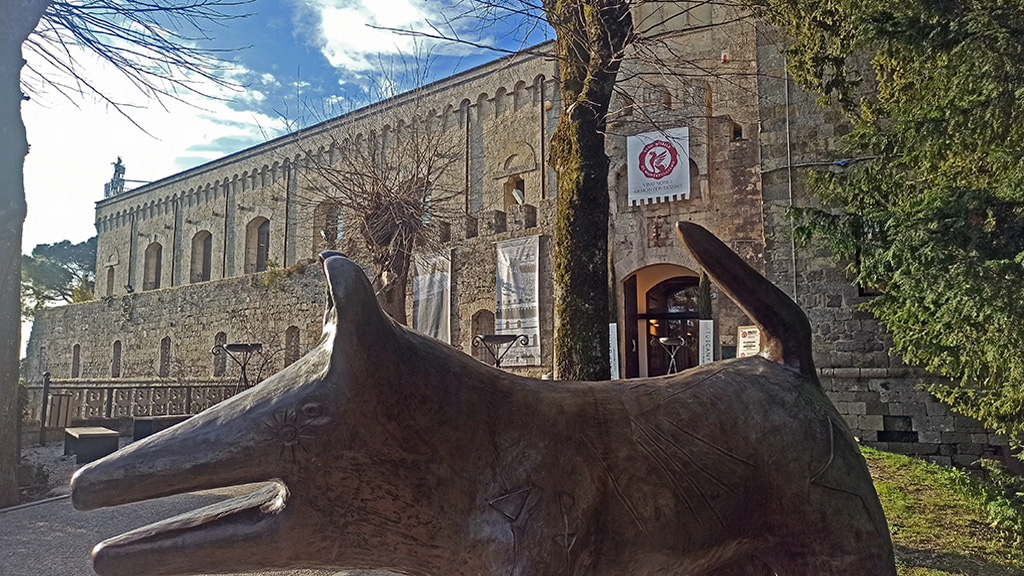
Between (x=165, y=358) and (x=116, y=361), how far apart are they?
3636 millimetres

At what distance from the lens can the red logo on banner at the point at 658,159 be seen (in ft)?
48.1

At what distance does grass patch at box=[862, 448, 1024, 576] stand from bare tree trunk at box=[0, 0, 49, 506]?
7.55m

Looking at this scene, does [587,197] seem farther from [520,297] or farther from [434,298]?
[434,298]

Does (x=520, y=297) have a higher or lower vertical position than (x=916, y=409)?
higher

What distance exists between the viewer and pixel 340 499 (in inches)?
47.3

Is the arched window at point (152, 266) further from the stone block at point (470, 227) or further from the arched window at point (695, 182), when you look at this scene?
the arched window at point (695, 182)

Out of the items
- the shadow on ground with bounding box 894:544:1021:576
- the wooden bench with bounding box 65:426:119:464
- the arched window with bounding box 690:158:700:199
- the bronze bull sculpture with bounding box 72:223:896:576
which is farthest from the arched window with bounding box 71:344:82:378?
the bronze bull sculpture with bounding box 72:223:896:576

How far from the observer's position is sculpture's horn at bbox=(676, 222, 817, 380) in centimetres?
172

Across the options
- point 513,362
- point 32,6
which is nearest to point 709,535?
point 32,6

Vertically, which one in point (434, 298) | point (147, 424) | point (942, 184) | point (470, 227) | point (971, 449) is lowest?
→ point (971, 449)

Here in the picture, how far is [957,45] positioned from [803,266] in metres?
6.32

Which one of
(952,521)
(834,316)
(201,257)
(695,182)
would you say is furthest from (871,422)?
(201,257)

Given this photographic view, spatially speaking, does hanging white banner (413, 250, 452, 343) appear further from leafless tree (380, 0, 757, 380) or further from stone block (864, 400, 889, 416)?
leafless tree (380, 0, 757, 380)

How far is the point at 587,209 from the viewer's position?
5141 mm
